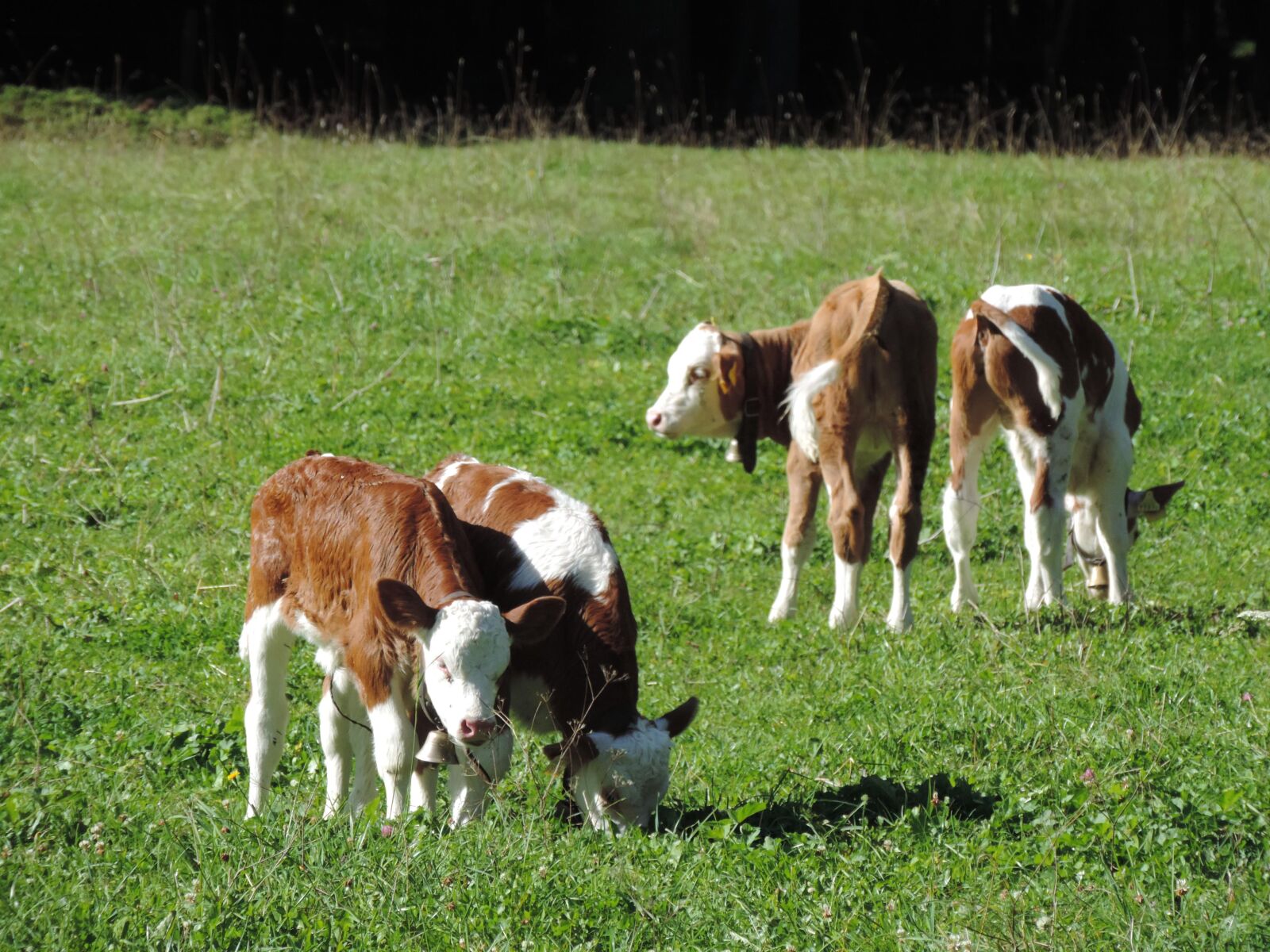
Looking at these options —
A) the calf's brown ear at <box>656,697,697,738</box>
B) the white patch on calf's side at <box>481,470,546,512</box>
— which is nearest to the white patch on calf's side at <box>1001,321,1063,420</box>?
the white patch on calf's side at <box>481,470,546,512</box>

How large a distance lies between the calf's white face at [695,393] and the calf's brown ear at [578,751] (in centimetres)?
387

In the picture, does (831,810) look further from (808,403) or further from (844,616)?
(808,403)

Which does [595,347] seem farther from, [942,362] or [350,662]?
[350,662]

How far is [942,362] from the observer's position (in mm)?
12180

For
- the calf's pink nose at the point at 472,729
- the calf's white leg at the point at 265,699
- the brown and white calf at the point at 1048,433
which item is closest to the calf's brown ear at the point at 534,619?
the calf's pink nose at the point at 472,729

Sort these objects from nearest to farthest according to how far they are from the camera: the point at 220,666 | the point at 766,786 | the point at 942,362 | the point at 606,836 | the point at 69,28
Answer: the point at 606,836 → the point at 766,786 → the point at 220,666 → the point at 942,362 → the point at 69,28

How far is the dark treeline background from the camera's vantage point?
79.9 feet

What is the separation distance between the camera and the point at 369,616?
5.47 meters

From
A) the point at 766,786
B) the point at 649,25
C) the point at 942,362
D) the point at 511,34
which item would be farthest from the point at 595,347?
the point at 511,34

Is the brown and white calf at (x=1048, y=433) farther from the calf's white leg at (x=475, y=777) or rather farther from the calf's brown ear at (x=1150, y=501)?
the calf's white leg at (x=475, y=777)

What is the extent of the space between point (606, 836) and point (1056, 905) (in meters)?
1.55

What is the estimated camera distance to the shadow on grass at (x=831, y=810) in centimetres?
541

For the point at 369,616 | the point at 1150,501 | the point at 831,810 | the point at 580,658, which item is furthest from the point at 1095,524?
the point at 369,616

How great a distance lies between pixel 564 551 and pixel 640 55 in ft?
66.9
